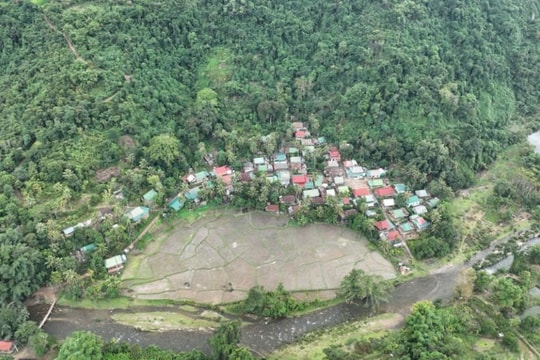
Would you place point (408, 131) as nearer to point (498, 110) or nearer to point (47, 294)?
point (498, 110)

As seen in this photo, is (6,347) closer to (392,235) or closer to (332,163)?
(392,235)

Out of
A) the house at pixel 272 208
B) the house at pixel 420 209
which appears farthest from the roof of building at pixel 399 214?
the house at pixel 272 208

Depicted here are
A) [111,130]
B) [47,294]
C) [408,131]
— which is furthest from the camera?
[408,131]

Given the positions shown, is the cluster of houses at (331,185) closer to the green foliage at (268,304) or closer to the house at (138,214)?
the house at (138,214)

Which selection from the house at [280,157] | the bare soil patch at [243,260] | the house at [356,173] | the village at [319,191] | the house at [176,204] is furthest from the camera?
the house at [280,157]

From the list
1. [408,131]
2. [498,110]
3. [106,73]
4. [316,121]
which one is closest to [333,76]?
[316,121]
